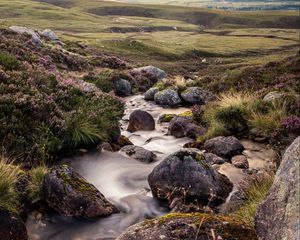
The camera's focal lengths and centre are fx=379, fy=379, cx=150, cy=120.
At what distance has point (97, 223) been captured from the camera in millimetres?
9023

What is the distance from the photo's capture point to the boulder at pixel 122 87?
33.3 meters

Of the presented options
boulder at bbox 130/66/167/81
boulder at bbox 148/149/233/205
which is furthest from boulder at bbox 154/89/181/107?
boulder at bbox 148/149/233/205

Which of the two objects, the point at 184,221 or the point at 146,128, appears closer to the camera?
the point at 184,221

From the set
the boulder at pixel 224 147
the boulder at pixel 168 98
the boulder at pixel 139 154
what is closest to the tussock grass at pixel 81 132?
the boulder at pixel 139 154

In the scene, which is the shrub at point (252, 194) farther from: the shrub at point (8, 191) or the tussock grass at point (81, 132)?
the tussock grass at point (81, 132)

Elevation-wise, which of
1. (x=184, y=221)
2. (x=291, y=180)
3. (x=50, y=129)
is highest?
(x=291, y=180)

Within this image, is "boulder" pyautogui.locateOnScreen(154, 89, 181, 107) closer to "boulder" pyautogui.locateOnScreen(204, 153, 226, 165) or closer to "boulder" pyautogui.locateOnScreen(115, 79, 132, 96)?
"boulder" pyautogui.locateOnScreen(115, 79, 132, 96)

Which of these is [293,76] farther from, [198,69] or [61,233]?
[198,69]

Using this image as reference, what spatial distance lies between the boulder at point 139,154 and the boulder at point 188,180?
2.93 meters

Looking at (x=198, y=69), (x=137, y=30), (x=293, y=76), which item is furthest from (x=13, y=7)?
(x=293, y=76)

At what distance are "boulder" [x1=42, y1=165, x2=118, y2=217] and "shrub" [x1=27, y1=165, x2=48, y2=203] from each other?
194 mm

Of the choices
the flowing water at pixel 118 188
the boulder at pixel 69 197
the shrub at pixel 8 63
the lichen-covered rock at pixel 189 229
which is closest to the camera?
the lichen-covered rock at pixel 189 229

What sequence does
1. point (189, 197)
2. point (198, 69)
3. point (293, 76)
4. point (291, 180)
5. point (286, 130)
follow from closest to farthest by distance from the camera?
point (291, 180) → point (189, 197) → point (286, 130) → point (293, 76) → point (198, 69)

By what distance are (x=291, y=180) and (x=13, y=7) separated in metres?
169
